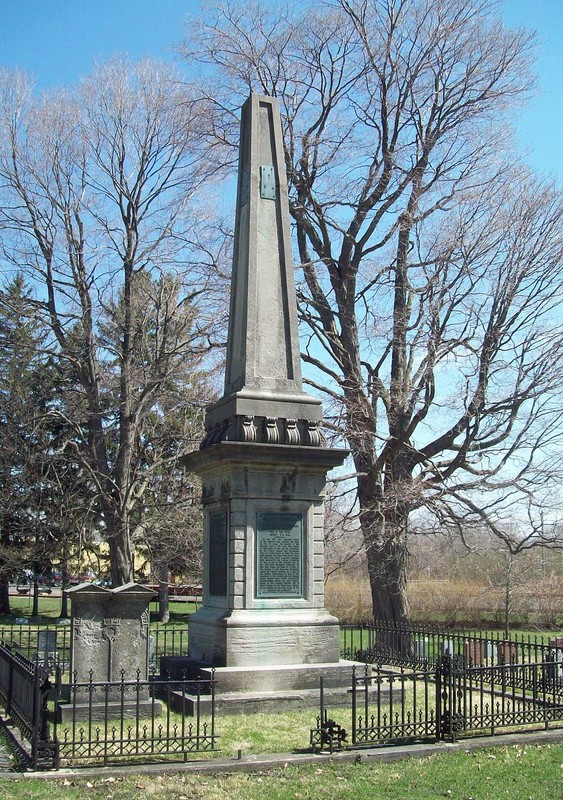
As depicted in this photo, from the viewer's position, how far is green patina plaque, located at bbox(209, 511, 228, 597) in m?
12.1

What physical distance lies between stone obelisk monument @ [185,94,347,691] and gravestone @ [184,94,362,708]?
14 millimetres

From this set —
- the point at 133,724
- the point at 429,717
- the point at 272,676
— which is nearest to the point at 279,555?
the point at 272,676

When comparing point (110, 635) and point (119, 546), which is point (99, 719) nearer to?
point (110, 635)

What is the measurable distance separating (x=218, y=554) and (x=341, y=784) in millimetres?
4822

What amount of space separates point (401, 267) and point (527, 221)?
309 centimetres

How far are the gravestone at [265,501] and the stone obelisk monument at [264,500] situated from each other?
14 millimetres

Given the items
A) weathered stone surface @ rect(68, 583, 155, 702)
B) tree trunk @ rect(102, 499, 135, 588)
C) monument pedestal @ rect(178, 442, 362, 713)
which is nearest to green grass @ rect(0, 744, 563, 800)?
monument pedestal @ rect(178, 442, 362, 713)

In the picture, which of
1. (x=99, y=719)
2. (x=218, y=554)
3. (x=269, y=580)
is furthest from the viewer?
(x=218, y=554)

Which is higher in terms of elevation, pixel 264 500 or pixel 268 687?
pixel 264 500

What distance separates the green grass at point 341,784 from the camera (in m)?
7.49

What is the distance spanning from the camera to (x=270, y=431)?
12.0 m

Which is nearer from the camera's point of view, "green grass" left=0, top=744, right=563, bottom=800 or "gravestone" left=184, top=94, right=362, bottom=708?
"green grass" left=0, top=744, right=563, bottom=800

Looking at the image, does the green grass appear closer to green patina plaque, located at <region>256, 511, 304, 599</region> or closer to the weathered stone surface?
the weathered stone surface

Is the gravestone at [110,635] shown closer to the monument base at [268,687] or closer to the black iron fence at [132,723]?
the black iron fence at [132,723]
